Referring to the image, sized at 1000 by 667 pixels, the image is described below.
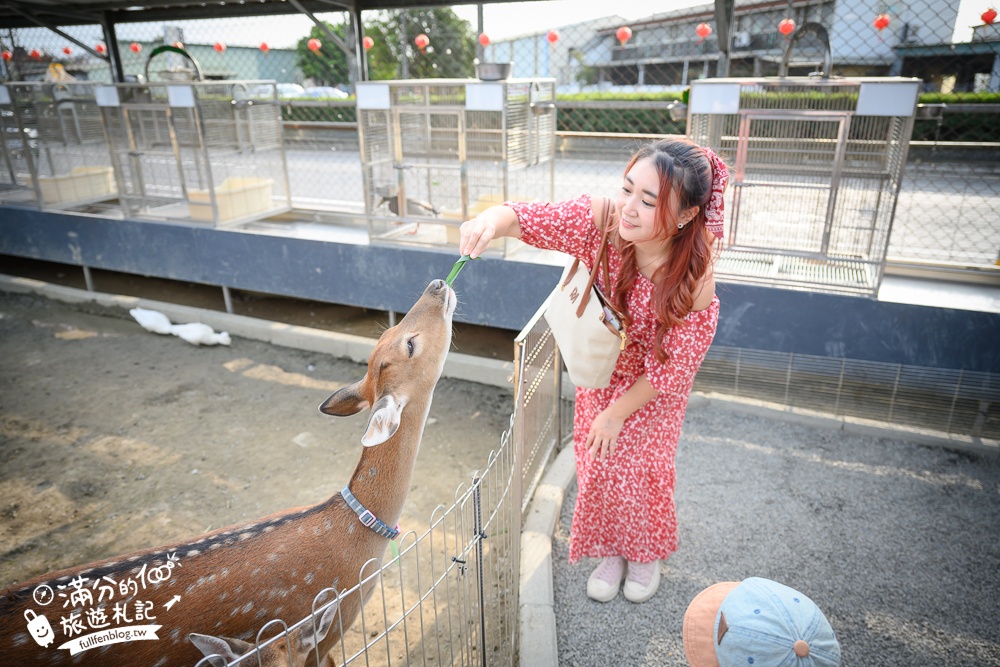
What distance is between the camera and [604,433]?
7.96 ft

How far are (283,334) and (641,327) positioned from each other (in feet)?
14.4

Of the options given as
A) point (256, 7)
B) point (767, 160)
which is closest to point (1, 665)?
point (767, 160)

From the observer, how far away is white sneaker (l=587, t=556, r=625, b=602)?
9.42ft

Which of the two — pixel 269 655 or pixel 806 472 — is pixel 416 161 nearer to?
pixel 806 472

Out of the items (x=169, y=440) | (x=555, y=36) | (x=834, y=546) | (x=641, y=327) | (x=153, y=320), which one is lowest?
(x=169, y=440)

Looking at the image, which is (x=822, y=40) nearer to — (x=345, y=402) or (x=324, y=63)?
(x=345, y=402)

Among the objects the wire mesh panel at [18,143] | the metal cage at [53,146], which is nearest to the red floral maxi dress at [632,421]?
the metal cage at [53,146]

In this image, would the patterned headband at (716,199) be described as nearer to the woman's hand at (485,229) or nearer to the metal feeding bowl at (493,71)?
the woman's hand at (485,229)

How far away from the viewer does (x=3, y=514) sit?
3840 millimetres

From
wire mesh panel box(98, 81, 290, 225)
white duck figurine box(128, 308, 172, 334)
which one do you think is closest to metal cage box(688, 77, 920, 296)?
wire mesh panel box(98, 81, 290, 225)

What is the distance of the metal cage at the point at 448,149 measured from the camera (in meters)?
4.88

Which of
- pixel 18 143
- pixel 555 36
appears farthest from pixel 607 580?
pixel 18 143

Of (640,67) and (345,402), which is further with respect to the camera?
(640,67)

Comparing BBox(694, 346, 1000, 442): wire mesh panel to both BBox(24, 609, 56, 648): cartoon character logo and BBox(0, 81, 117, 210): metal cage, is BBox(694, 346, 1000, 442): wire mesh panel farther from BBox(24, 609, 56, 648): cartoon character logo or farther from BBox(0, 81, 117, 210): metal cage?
BBox(0, 81, 117, 210): metal cage
